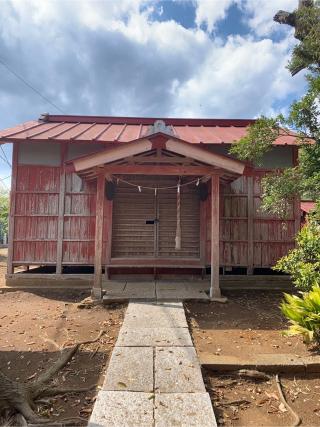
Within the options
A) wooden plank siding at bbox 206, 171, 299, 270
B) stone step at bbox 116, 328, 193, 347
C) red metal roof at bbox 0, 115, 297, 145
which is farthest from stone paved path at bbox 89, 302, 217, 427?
red metal roof at bbox 0, 115, 297, 145

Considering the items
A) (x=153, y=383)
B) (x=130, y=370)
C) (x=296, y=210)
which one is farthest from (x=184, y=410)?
(x=296, y=210)

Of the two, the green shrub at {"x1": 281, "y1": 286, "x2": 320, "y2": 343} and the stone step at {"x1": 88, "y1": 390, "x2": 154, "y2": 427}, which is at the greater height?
the green shrub at {"x1": 281, "y1": 286, "x2": 320, "y2": 343}

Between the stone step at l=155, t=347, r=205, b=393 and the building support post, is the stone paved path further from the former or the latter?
the building support post

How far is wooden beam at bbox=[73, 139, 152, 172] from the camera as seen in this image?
252 inches

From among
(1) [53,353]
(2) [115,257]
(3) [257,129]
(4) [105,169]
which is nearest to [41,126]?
(4) [105,169]

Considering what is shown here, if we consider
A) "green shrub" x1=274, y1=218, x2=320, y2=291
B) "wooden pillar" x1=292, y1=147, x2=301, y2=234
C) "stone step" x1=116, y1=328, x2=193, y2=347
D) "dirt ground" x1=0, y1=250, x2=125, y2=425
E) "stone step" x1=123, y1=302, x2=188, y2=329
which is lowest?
"dirt ground" x1=0, y1=250, x2=125, y2=425

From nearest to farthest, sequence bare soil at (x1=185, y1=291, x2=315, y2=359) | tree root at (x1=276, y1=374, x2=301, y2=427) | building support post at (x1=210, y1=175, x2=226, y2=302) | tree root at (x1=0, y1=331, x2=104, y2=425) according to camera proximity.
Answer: tree root at (x1=0, y1=331, x2=104, y2=425)
tree root at (x1=276, y1=374, x2=301, y2=427)
bare soil at (x1=185, y1=291, x2=315, y2=359)
building support post at (x1=210, y1=175, x2=226, y2=302)

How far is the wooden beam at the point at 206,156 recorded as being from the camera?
6.44 meters

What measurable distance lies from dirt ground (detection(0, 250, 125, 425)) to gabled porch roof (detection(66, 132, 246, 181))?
305cm

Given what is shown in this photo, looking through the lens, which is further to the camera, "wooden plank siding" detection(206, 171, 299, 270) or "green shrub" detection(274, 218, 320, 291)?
"wooden plank siding" detection(206, 171, 299, 270)

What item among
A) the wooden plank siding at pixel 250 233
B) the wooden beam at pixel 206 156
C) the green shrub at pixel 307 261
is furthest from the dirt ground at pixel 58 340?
the wooden plank siding at pixel 250 233

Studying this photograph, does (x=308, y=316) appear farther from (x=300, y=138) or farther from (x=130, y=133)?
(x=130, y=133)

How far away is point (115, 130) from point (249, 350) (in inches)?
291

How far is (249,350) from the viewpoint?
4402mm
